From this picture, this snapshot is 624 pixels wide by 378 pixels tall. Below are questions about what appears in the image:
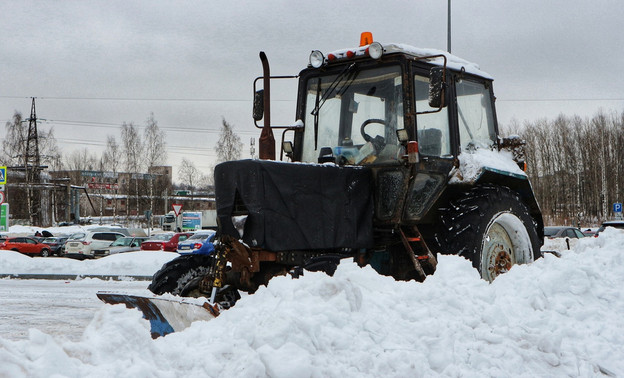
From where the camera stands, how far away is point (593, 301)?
4.97m

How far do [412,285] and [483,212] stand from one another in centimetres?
172

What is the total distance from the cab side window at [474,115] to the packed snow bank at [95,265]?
10227 mm

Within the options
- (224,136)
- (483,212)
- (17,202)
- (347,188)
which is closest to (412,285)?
(347,188)

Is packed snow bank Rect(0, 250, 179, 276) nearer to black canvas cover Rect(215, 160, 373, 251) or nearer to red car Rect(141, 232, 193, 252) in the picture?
red car Rect(141, 232, 193, 252)

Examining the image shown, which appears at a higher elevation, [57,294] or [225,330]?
[225,330]

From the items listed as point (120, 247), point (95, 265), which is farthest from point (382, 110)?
point (120, 247)

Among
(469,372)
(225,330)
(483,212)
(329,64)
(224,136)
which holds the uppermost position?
(224,136)

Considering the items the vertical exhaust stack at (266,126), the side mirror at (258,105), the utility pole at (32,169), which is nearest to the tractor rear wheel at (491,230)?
the vertical exhaust stack at (266,126)

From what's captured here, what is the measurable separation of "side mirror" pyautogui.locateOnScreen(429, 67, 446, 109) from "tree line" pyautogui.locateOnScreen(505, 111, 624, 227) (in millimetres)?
49867

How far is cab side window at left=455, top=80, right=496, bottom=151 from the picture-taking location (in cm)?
629

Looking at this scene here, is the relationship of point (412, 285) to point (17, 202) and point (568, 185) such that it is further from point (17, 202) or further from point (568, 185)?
point (17, 202)

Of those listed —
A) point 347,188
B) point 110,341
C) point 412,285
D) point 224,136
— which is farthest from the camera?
point 224,136

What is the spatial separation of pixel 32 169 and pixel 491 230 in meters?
48.1

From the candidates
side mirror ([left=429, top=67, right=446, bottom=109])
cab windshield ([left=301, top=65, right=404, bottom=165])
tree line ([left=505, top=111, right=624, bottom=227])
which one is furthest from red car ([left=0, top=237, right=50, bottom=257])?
tree line ([left=505, top=111, right=624, bottom=227])
